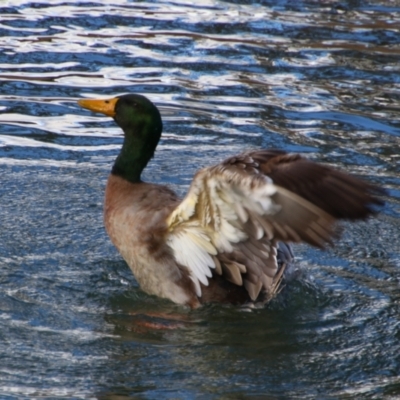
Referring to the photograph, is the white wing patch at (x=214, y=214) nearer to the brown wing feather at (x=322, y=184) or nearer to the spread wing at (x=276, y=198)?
the spread wing at (x=276, y=198)

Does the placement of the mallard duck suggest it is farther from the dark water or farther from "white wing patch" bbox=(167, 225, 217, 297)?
the dark water

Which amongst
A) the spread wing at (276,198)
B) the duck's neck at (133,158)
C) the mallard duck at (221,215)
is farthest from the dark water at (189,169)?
the spread wing at (276,198)

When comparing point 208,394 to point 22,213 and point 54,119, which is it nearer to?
point 22,213

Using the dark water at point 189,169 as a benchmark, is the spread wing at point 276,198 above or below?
above

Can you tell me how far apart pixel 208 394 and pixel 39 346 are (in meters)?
1.19

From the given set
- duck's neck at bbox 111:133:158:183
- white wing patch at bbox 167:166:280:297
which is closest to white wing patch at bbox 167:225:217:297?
white wing patch at bbox 167:166:280:297

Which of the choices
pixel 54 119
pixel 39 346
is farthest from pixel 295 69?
pixel 39 346

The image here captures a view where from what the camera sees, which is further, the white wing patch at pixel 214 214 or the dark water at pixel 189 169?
the dark water at pixel 189 169

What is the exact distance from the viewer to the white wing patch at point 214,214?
6070 millimetres

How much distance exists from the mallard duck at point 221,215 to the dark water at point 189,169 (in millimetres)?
245

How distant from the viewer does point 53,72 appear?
1180 centimetres

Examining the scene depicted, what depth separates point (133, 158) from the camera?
7.76 m

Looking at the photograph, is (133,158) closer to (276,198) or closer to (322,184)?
(276,198)

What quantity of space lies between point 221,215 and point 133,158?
148 centimetres
